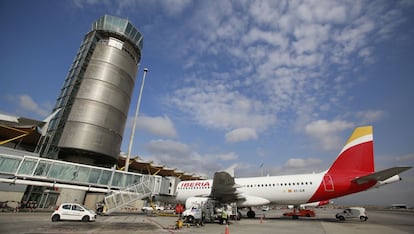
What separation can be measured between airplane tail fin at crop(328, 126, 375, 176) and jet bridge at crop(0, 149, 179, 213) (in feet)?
62.0

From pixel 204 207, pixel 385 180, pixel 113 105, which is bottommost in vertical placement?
pixel 204 207

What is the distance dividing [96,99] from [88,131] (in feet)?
18.0

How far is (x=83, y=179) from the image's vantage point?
2595cm

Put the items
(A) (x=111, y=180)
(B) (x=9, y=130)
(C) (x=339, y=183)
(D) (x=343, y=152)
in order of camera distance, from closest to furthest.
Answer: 1. (C) (x=339, y=183)
2. (D) (x=343, y=152)
3. (A) (x=111, y=180)
4. (B) (x=9, y=130)

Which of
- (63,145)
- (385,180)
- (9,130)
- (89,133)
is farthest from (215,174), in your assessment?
(9,130)

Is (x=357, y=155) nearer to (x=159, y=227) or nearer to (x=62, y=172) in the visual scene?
(x=159, y=227)

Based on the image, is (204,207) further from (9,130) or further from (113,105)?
(9,130)

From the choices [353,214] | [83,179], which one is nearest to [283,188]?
[353,214]

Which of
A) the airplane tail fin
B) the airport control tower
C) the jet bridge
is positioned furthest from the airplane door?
the airport control tower

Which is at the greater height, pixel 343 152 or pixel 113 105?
pixel 113 105

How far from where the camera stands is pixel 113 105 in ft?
125

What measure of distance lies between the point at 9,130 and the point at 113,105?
14464mm

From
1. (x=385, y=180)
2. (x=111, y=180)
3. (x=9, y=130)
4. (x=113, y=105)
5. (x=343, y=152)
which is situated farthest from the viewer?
(x=113, y=105)

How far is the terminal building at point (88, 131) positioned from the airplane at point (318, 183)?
371 inches
